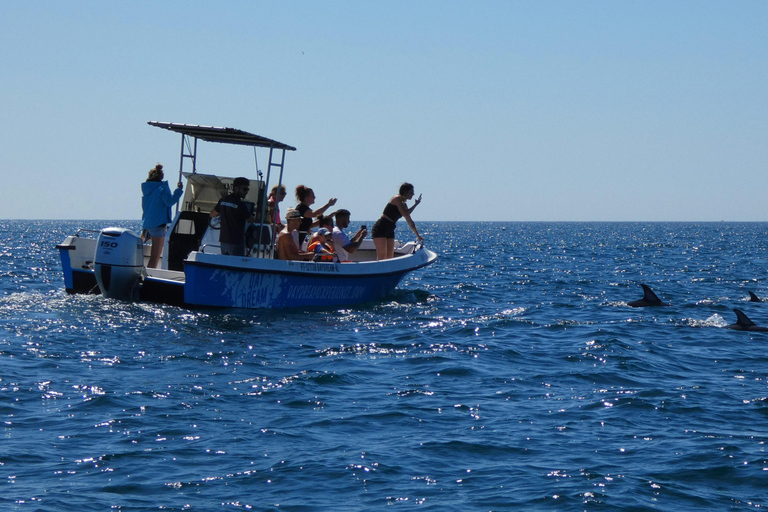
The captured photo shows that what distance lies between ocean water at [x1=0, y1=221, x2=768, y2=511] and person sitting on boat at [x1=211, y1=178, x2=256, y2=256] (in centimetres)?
97

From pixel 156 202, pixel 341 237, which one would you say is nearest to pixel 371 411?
pixel 341 237

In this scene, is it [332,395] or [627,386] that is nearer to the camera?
[332,395]

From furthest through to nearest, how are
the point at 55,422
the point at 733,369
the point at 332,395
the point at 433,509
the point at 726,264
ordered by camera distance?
the point at 726,264 → the point at 733,369 → the point at 332,395 → the point at 55,422 → the point at 433,509

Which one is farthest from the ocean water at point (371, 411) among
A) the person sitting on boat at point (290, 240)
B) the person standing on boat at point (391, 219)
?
the person standing on boat at point (391, 219)

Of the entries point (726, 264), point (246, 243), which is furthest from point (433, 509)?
point (726, 264)

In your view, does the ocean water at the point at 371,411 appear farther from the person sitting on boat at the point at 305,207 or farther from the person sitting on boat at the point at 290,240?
the person sitting on boat at the point at 305,207

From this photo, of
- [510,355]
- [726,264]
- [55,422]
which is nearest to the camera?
[55,422]

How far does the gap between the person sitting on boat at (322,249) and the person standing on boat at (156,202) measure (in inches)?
88.1

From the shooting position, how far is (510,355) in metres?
10.8

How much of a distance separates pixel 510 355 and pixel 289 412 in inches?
150

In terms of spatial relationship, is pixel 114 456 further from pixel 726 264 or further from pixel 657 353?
pixel 726 264

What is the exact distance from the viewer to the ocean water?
19.2ft

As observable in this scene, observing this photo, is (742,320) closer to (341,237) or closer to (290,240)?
(341,237)

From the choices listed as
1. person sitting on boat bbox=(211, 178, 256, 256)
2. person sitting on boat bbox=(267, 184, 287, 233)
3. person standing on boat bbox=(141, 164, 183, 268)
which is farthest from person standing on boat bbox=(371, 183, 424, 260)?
person standing on boat bbox=(141, 164, 183, 268)
